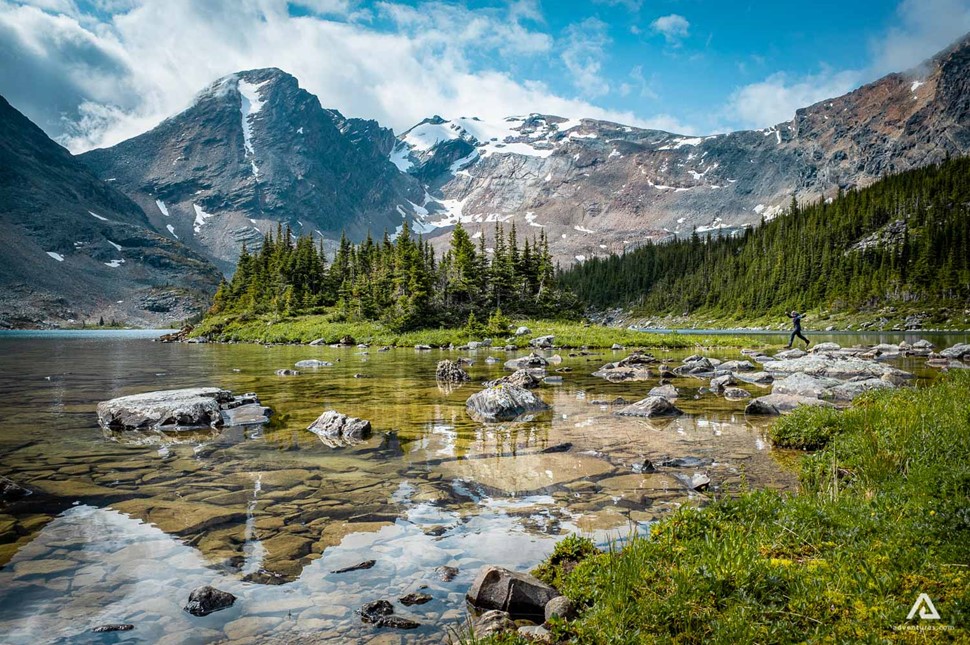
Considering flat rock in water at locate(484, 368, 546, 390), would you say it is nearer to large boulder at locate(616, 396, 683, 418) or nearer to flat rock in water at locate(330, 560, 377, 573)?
large boulder at locate(616, 396, 683, 418)

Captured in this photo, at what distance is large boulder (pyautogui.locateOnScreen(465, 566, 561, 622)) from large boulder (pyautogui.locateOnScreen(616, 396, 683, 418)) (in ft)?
38.6

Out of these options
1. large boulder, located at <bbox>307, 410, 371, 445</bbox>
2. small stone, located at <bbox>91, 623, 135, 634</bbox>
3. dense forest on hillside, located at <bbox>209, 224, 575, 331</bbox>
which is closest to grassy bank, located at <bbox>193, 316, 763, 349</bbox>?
dense forest on hillside, located at <bbox>209, 224, 575, 331</bbox>

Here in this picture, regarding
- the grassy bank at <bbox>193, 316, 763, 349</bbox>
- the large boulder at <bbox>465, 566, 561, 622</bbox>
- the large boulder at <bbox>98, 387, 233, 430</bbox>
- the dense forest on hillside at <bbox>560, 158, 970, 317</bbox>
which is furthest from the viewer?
the dense forest on hillside at <bbox>560, 158, 970, 317</bbox>

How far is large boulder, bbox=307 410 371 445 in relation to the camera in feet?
44.6

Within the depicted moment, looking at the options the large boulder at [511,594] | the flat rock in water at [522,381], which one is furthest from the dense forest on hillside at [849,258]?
the large boulder at [511,594]

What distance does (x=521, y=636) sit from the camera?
455cm

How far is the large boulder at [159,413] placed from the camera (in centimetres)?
1496

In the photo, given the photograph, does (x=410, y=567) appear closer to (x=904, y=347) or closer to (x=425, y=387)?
(x=425, y=387)

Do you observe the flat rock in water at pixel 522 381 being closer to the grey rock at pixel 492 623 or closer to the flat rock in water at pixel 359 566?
the flat rock in water at pixel 359 566

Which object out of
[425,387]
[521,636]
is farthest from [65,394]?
[521,636]

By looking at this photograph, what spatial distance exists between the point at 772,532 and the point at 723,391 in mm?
17137

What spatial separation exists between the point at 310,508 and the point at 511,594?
4.49m

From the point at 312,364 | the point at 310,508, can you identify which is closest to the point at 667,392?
the point at 310,508

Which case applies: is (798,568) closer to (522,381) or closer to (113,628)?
(113,628)
